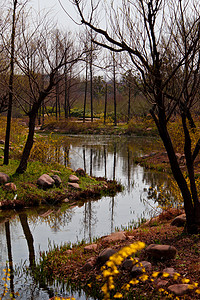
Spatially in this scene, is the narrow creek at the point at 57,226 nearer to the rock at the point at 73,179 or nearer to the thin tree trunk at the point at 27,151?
the rock at the point at 73,179

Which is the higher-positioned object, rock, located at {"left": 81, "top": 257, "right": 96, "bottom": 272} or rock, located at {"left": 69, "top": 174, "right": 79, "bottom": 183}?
rock, located at {"left": 69, "top": 174, "right": 79, "bottom": 183}

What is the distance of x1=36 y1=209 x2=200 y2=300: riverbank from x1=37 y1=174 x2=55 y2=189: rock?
4076mm

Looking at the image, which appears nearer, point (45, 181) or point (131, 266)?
point (131, 266)

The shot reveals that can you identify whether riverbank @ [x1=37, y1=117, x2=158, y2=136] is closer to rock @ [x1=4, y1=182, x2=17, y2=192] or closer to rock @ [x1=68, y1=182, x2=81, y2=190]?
rock @ [x1=68, y1=182, x2=81, y2=190]

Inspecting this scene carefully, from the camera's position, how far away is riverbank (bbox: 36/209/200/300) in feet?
12.2

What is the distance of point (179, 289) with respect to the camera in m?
3.51

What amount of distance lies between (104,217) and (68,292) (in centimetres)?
396

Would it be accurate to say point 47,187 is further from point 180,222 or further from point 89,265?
point 89,265

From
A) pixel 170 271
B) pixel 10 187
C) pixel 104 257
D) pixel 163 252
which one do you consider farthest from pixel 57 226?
pixel 170 271

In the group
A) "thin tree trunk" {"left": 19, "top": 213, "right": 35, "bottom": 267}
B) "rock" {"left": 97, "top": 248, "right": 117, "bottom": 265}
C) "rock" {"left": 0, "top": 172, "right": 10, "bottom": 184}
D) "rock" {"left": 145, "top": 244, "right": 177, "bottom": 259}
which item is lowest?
"thin tree trunk" {"left": 19, "top": 213, "right": 35, "bottom": 267}

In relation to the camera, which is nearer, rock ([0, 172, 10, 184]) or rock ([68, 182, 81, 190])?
rock ([0, 172, 10, 184])

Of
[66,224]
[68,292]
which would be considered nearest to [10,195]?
[66,224]

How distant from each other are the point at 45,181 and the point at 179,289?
6.81m

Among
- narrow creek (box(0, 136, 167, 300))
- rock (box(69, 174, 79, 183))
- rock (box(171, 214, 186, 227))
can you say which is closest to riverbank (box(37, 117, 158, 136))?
narrow creek (box(0, 136, 167, 300))
